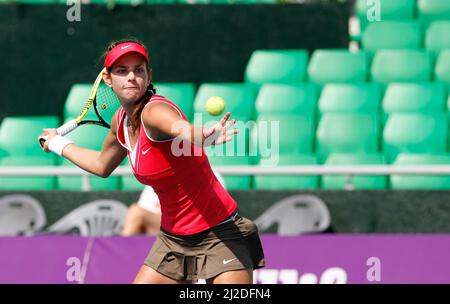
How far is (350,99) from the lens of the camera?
9562 mm

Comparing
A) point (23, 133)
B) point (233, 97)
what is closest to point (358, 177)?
point (233, 97)

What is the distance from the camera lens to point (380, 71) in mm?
9938

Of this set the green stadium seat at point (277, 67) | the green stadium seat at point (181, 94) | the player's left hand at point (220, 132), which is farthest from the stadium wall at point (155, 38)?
the player's left hand at point (220, 132)

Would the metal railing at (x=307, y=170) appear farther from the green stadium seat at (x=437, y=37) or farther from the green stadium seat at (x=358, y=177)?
the green stadium seat at (x=437, y=37)

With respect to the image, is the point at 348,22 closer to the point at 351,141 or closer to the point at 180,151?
the point at 351,141

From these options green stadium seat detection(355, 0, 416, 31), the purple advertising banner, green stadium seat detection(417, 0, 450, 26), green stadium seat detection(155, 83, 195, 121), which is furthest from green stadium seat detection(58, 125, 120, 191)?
green stadium seat detection(417, 0, 450, 26)

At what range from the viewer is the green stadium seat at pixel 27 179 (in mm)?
9586

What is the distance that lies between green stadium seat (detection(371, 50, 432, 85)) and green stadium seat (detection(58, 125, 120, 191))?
262 cm

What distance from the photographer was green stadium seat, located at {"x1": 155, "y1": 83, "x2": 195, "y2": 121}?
9.70 metres

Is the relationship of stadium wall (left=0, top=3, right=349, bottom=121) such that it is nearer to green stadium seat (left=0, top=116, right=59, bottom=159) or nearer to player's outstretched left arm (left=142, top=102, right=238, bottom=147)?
green stadium seat (left=0, top=116, right=59, bottom=159)

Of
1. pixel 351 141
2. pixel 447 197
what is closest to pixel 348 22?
pixel 351 141

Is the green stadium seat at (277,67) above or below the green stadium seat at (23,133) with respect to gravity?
above

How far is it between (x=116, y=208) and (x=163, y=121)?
392 cm

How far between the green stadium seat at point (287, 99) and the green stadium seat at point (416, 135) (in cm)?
76
